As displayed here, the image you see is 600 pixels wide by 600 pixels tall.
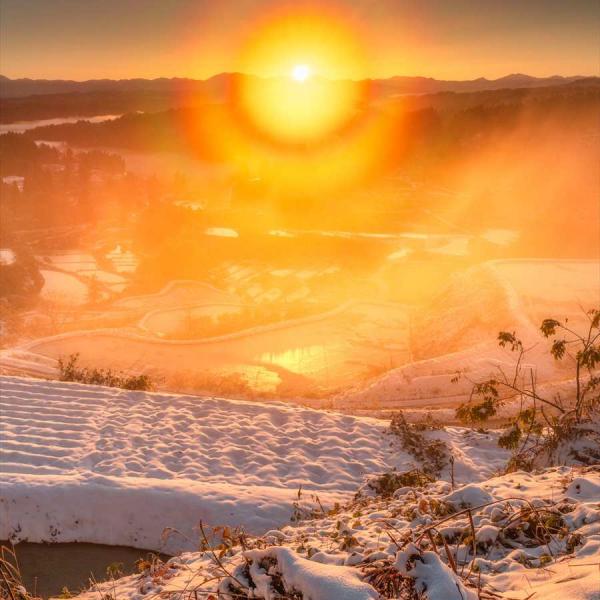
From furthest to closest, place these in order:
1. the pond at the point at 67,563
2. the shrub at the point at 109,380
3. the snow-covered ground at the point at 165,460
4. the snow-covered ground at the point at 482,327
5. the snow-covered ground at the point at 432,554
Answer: the snow-covered ground at the point at 482,327, the shrub at the point at 109,380, the snow-covered ground at the point at 165,460, the pond at the point at 67,563, the snow-covered ground at the point at 432,554

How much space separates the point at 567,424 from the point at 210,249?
33.2 meters

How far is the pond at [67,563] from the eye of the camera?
24.5ft

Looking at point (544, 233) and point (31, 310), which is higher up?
point (544, 233)

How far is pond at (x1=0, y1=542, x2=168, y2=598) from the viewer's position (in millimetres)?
7477

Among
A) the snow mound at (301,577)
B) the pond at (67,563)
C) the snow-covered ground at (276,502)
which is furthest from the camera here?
the pond at (67,563)

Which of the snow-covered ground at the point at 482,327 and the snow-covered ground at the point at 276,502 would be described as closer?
the snow-covered ground at the point at 276,502

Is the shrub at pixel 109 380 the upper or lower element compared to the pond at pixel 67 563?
upper

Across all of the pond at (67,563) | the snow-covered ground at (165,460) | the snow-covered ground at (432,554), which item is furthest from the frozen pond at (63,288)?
the snow-covered ground at (432,554)

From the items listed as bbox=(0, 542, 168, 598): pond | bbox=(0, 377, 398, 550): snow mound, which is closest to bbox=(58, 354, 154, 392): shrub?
bbox=(0, 377, 398, 550): snow mound

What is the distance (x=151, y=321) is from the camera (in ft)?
91.0

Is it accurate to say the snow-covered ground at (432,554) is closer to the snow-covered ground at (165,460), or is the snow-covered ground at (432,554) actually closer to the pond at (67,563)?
the pond at (67,563)

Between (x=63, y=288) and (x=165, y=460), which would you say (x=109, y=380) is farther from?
(x=63, y=288)

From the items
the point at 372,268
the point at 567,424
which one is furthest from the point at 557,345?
the point at 372,268

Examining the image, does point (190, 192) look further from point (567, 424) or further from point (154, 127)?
point (567, 424)
